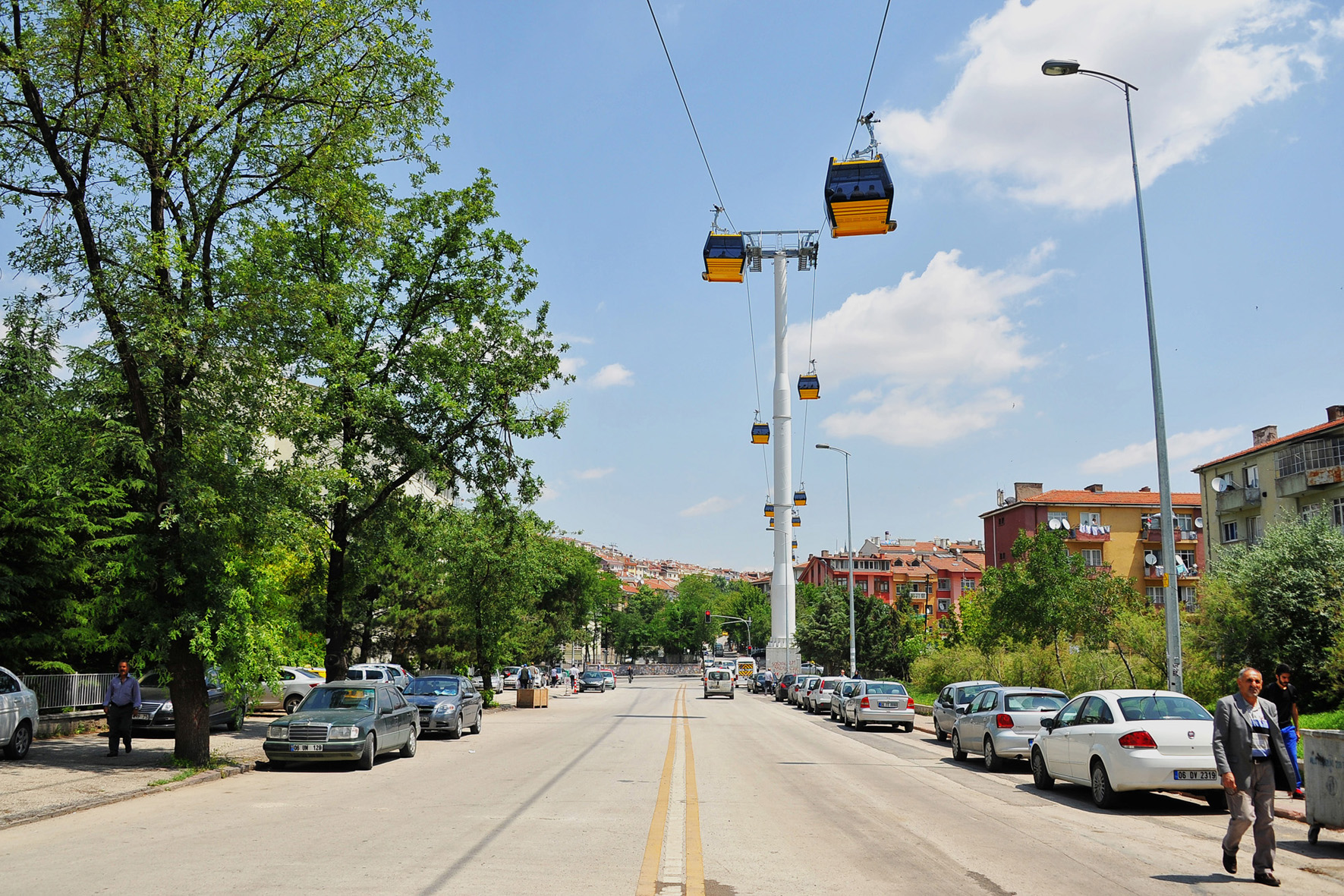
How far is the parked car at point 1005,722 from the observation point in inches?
676

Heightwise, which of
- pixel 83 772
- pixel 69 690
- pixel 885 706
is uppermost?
pixel 69 690

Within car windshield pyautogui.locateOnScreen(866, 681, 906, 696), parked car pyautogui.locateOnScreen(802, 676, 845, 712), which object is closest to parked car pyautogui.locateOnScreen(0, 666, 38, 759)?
car windshield pyautogui.locateOnScreen(866, 681, 906, 696)

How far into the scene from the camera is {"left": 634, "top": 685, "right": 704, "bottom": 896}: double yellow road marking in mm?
7383

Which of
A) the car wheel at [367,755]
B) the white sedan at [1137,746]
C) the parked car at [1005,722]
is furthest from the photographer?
the parked car at [1005,722]

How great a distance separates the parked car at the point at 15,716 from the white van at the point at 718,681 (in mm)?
46865

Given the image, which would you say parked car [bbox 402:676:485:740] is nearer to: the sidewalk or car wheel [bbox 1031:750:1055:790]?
the sidewalk

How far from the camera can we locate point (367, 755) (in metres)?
16.7

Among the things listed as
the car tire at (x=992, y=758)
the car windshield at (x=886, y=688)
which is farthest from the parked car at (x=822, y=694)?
the car tire at (x=992, y=758)

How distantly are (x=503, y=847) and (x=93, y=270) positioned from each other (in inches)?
456

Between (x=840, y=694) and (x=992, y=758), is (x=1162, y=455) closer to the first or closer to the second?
(x=992, y=758)

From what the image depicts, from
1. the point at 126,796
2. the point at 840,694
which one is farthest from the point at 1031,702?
the point at 840,694

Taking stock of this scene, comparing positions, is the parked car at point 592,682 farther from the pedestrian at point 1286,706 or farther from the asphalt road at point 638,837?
the pedestrian at point 1286,706

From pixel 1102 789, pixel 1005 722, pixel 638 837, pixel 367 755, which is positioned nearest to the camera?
pixel 638 837

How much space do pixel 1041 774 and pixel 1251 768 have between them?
697cm
